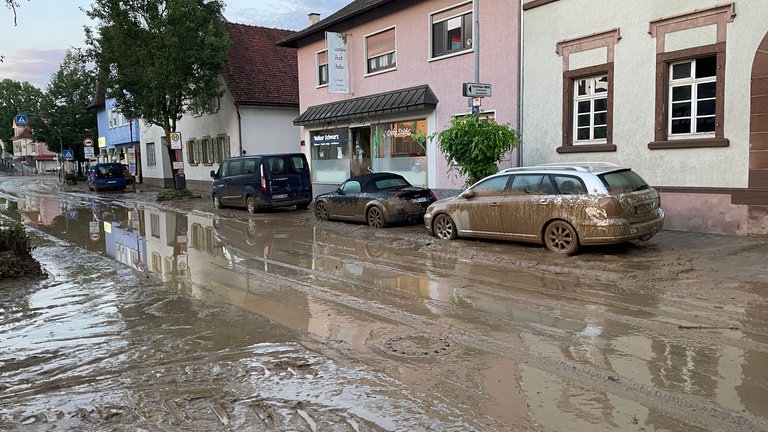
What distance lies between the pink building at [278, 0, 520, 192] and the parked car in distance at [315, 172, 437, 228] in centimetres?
157

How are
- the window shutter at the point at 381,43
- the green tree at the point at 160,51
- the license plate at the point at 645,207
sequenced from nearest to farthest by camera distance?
the license plate at the point at 645,207, the window shutter at the point at 381,43, the green tree at the point at 160,51

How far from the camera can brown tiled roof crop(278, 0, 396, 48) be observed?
753 inches

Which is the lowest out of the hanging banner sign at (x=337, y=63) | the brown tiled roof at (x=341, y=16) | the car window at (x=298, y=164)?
the car window at (x=298, y=164)

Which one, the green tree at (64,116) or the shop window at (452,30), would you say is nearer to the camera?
the shop window at (452,30)

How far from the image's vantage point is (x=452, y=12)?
55.8 feet

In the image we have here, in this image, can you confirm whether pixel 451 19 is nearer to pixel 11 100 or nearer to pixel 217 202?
pixel 217 202

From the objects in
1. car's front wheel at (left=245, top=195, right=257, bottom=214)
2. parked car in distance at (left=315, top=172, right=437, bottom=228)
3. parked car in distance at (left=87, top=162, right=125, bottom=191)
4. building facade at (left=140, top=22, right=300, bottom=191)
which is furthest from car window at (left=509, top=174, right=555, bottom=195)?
parked car in distance at (left=87, top=162, right=125, bottom=191)

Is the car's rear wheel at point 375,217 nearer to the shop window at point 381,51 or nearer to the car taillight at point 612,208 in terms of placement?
the car taillight at point 612,208

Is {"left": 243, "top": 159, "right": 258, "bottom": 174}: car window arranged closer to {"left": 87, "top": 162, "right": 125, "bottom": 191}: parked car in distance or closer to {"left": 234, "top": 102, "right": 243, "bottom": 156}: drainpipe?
{"left": 234, "top": 102, "right": 243, "bottom": 156}: drainpipe

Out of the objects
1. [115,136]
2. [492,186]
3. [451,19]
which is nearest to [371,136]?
[451,19]

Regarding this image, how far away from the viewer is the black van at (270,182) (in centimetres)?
1869

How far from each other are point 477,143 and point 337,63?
9.57 metres

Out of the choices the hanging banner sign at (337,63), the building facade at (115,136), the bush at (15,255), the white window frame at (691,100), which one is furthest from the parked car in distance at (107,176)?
the white window frame at (691,100)

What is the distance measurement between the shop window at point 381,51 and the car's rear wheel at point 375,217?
6.97 metres
